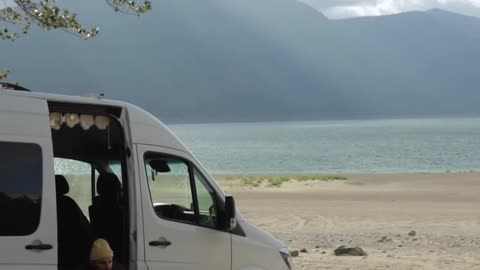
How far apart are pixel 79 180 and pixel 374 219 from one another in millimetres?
15143

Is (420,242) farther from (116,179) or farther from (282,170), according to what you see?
(282,170)

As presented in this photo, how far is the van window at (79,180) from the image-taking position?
7.41m

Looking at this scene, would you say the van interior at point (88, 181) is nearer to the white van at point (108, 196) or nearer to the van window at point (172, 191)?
the white van at point (108, 196)

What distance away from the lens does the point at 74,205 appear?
660cm

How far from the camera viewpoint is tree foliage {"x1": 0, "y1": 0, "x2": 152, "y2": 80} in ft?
27.8

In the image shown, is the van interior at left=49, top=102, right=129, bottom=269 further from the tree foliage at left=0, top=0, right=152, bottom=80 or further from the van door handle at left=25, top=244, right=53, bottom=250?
the tree foliage at left=0, top=0, right=152, bottom=80

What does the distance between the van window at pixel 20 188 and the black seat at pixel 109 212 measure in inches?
48.6

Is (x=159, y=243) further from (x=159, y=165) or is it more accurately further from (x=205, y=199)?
(x=205, y=199)

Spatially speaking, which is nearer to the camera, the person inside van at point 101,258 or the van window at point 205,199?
the person inside van at point 101,258

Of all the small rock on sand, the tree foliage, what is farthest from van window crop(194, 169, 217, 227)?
the small rock on sand

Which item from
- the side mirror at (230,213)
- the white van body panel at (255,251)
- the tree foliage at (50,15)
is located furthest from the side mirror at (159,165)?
the tree foliage at (50,15)

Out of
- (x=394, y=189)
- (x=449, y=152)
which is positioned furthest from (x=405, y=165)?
(x=394, y=189)

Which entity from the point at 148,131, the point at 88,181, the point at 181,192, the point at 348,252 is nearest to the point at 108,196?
the point at 181,192

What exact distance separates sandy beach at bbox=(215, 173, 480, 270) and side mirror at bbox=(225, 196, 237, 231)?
5.29 metres
